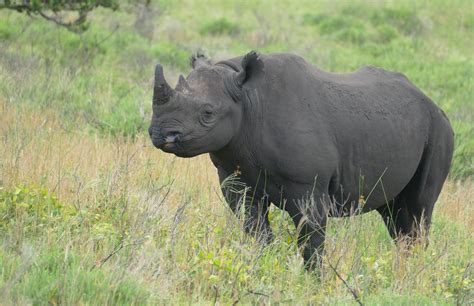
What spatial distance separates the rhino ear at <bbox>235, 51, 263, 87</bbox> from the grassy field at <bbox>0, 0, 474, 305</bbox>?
3.04ft

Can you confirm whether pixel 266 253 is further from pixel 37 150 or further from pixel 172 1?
pixel 172 1

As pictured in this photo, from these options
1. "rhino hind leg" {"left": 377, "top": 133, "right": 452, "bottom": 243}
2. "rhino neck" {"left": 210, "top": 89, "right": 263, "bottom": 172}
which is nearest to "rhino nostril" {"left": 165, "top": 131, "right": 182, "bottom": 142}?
"rhino neck" {"left": 210, "top": 89, "right": 263, "bottom": 172}

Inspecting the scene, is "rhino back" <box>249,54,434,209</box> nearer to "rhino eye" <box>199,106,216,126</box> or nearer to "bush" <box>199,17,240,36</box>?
Result: "rhino eye" <box>199,106,216,126</box>

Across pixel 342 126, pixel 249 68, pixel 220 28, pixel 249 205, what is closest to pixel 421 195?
pixel 342 126

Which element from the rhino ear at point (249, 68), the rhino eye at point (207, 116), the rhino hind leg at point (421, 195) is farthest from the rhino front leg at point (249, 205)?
the rhino hind leg at point (421, 195)

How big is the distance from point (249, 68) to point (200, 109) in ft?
1.90

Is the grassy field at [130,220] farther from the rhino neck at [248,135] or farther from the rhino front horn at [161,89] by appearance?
the rhino front horn at [161,89]

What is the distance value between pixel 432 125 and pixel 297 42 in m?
13.2

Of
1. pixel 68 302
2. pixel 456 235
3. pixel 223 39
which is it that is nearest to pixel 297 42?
pixel 223 39

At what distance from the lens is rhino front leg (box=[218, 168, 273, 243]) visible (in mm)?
6491

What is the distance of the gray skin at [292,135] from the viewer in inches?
236

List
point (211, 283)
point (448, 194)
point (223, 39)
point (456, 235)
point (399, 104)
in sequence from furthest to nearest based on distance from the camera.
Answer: point (223, 39) < point (448, 194) < point (456, 235) < point (399, 104) < point (211, 283)

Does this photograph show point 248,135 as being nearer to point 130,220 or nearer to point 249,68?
point 249,68

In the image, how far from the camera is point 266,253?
627 cm
